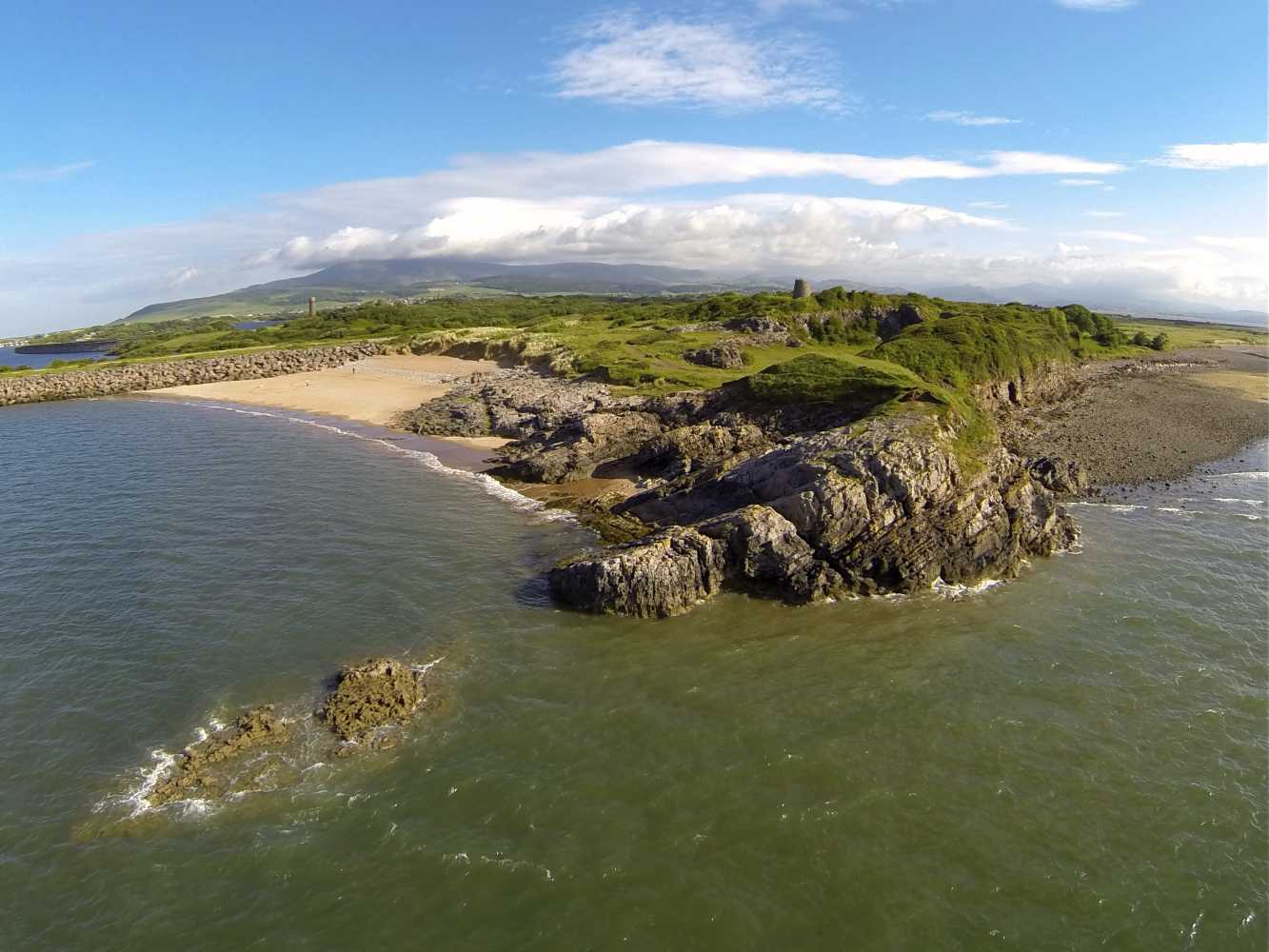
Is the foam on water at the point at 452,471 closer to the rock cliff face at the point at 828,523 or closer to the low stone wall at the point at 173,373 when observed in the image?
the rock cliff face at the point at 828,523

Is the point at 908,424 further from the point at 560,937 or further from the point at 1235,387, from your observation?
the point at 1235,387

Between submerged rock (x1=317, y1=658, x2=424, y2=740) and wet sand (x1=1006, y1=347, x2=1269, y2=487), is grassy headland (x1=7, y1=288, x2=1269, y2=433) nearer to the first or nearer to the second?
wet sand (x1=1006, y1=347, x2=1269, y2=487)

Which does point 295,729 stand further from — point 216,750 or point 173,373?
point 173,373

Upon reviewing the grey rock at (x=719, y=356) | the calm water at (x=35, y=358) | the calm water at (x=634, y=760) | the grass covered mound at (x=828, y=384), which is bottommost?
the calm water at (x=634, y=760)

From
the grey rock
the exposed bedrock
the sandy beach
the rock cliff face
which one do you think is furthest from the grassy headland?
the sandy beach

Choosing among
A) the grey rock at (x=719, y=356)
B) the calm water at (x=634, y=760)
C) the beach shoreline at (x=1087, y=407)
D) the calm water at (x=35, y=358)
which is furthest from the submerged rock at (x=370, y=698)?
the calm water at (x=35, y=358)

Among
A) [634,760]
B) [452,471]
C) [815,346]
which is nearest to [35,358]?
[452,471]
